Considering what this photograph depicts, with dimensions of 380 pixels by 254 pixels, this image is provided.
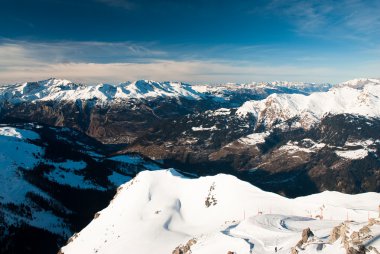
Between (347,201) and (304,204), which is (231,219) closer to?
(304,204)

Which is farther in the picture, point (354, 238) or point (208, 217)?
point (208, 217)

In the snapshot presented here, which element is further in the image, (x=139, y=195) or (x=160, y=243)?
(x=139, y=195)

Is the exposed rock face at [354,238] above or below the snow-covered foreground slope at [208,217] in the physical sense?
above

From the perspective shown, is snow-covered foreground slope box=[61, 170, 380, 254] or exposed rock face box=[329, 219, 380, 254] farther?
snow-covered foreground slope box=[61, 170, 380, 254]

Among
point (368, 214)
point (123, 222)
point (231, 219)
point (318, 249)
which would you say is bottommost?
point (123, 222)

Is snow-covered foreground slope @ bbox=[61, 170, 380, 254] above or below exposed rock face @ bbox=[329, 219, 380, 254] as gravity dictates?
below

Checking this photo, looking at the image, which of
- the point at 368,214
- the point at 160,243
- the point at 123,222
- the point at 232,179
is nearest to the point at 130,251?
the point at 160,243

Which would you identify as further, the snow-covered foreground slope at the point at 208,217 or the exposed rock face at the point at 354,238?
the snow-covered foreground slope at the point at 208,217

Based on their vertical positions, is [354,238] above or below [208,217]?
above
